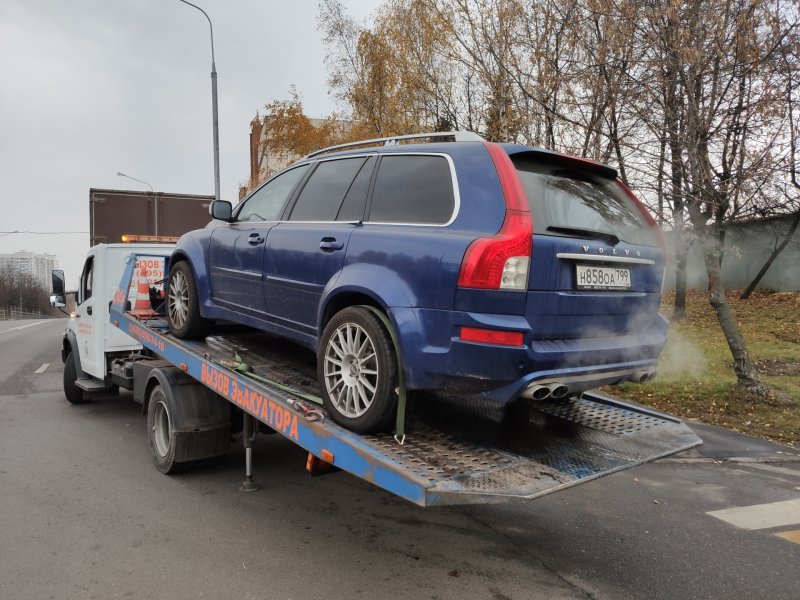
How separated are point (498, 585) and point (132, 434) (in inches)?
189

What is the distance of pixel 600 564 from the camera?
3.65 m

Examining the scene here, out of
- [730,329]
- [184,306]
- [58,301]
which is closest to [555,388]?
[184,306]

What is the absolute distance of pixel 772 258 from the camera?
57.4ft

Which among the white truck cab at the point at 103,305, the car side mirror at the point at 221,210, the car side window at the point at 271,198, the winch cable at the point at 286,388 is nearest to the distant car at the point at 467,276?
the winch cable at the point at 286,388

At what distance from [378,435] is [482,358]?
757 millimetres

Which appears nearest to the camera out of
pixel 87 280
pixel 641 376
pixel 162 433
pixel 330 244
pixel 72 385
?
pixel 641 376

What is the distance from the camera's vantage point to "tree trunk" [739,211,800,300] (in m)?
16.7

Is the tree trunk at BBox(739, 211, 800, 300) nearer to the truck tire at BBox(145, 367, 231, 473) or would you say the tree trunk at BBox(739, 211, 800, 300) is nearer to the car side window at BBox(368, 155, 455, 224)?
the car side window at BBox(368, 155, 455, 224)

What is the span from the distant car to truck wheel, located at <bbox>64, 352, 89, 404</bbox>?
5.26 m

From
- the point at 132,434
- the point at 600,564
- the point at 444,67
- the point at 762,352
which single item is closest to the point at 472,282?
the point at 600,564

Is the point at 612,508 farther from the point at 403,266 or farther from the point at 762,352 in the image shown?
the point at 762,352

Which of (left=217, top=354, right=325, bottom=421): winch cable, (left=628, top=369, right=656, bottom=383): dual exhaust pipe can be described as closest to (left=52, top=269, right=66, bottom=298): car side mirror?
(left=217, top=354, right=325, bottom=421): winch cable

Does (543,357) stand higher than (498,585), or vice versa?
(543,357)

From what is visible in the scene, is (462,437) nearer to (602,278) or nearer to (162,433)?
(602,278)
